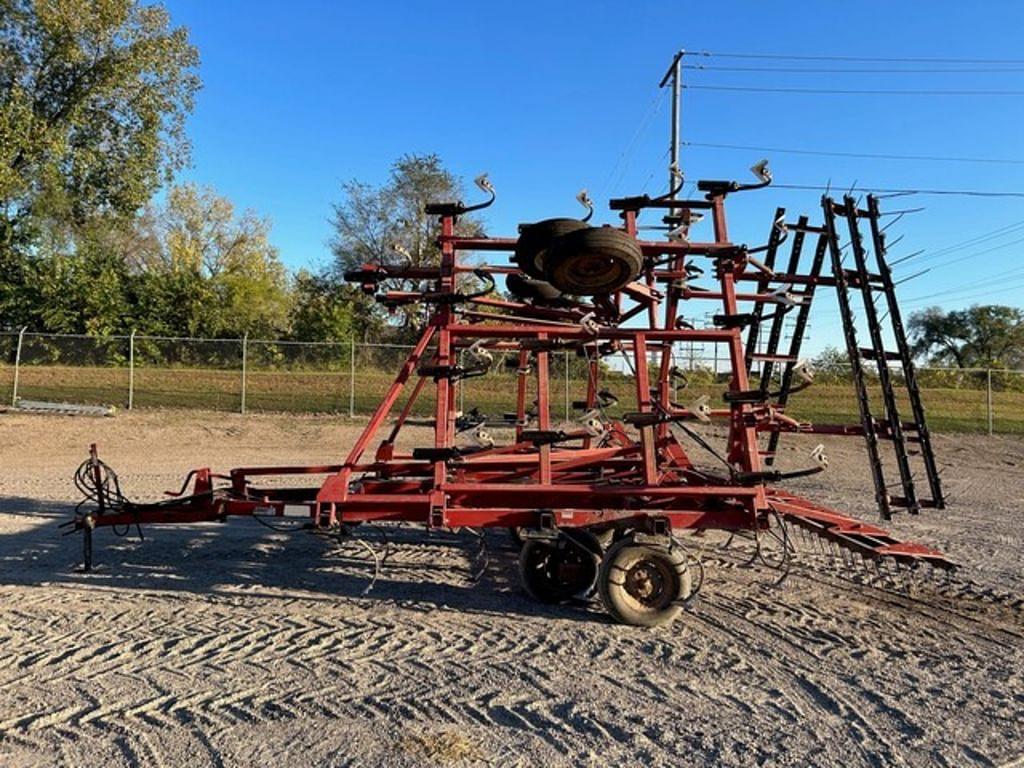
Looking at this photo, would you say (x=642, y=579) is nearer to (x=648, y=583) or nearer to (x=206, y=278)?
(x=648, y=583)

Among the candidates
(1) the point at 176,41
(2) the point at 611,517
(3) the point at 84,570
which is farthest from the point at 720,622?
(1) the point at 176,41

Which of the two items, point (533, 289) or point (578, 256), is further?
point (533, 289)

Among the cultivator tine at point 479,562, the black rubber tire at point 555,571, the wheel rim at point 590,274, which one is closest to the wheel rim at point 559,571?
the black rubber tire at point 555,571

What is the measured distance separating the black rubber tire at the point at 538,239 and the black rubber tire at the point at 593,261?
7.7 inches

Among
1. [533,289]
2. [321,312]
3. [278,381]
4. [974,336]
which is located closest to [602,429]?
[533,289]

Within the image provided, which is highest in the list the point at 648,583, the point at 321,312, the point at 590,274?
the point at 321,312

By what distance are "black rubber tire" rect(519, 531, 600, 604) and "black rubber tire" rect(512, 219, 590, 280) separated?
1925 mm

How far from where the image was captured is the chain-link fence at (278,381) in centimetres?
1925

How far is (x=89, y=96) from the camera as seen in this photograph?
71.0 ft

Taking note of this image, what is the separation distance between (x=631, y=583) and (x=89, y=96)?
23554mm

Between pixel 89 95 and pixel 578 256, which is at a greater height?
pixel 89 95

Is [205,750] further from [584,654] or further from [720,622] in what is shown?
[720,622]

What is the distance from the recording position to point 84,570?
5750 millimetres

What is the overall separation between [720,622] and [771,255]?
3.33 metres
